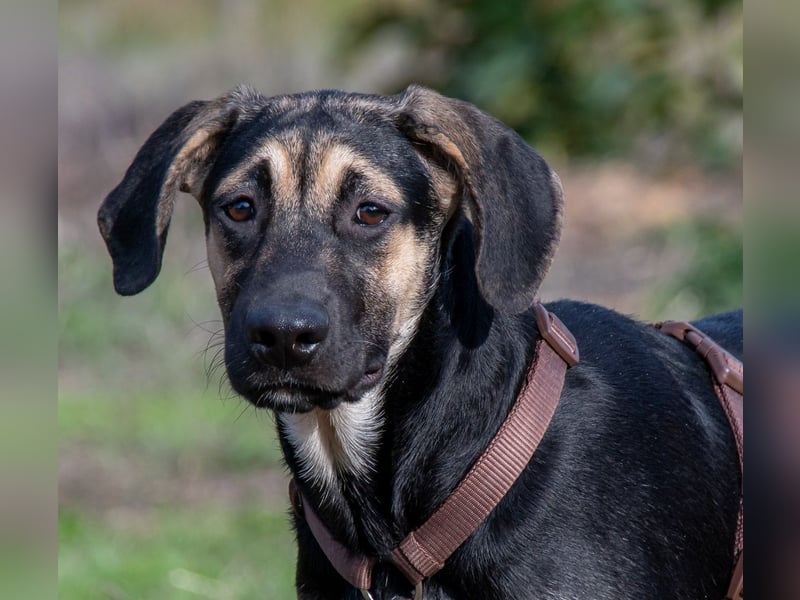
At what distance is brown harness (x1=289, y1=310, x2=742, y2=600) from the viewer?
2.85 m

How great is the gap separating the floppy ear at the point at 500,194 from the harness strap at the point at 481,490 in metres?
0.23

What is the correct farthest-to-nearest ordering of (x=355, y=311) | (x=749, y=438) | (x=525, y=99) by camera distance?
(x=525, y=99) → (x=355, y=311) → (x=749, y=438)

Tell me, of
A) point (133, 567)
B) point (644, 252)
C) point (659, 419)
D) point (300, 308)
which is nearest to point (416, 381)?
point (300, 308)

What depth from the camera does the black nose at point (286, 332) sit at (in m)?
2.79

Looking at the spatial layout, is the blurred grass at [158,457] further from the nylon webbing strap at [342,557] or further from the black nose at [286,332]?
the black nose at [286,332]

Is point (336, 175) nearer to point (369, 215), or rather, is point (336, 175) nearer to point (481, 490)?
point (369, 215)

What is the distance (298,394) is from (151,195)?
73cm

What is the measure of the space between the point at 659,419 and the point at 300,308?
113cm

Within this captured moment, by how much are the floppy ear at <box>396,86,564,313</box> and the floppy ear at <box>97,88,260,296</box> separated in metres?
0.60

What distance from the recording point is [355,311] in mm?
2980

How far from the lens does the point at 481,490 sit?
286cm

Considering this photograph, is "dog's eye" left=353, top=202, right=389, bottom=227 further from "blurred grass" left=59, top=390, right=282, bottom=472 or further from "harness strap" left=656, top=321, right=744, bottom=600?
"blurred grass" left=59, top=390, right=282, bottom=472

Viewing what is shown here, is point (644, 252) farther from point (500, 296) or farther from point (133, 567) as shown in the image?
point (500, 296)

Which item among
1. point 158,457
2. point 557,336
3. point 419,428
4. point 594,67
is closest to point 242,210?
point 419,428
